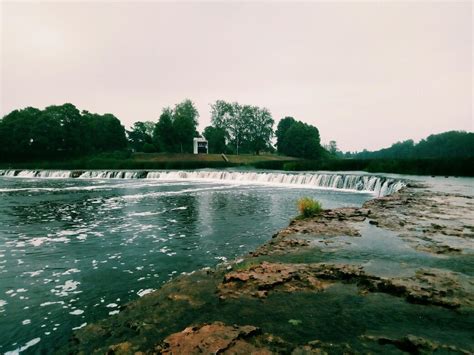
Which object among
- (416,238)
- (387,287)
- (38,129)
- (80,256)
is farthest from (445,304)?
(38,129)

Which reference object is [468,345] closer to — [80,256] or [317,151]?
[80,256]

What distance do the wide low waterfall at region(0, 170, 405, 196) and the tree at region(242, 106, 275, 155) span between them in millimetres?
77576

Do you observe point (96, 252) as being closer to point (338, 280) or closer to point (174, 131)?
point (338, 280)

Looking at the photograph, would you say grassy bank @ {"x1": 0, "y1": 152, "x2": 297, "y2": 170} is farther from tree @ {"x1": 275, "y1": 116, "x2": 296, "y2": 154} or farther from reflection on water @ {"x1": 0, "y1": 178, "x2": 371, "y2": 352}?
reflection on water @ {"x1": 0, "y1": 178, "x2": 371, "y2": 352}

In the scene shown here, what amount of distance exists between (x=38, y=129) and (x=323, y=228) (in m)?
111

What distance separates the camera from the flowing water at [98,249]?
7.42 m

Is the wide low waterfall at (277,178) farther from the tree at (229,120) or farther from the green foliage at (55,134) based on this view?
the tree at (229,120)

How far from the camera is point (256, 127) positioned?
5389 inches

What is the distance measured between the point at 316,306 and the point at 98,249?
34.1ft

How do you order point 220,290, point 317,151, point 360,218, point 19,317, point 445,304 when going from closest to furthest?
point 445,304
point 220,290
point 19,317
point 360,218
point 317,151

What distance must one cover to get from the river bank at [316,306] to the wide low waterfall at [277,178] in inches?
902

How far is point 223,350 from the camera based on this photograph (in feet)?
13.5

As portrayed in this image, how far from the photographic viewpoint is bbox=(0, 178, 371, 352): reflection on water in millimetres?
7426

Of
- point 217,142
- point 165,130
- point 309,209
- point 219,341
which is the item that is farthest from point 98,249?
point 217,142
